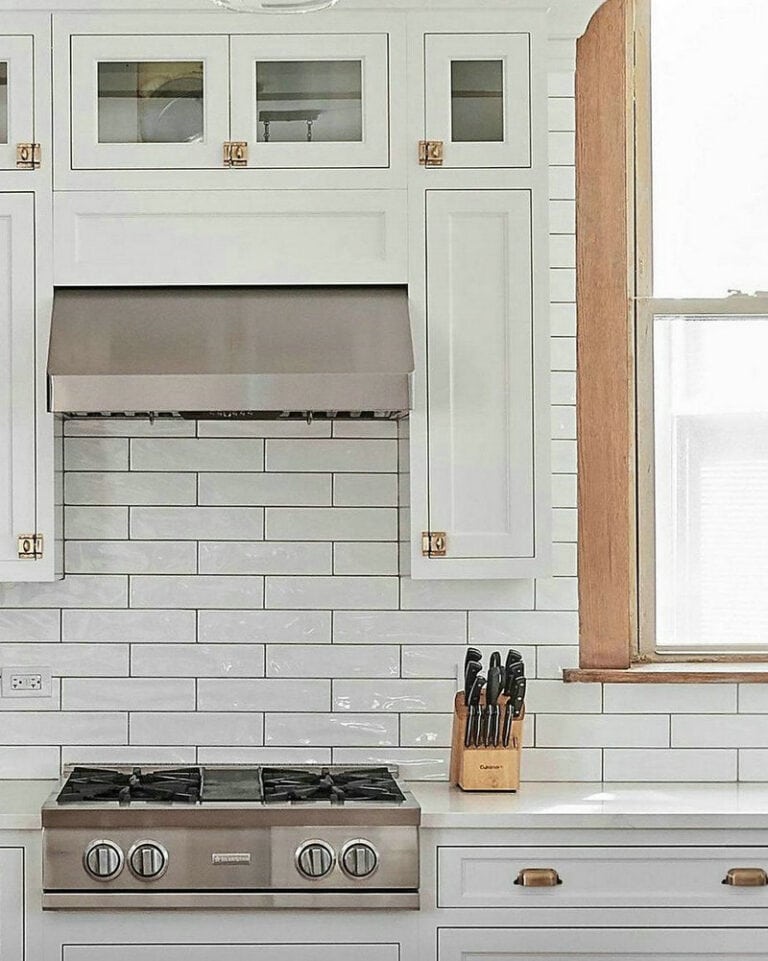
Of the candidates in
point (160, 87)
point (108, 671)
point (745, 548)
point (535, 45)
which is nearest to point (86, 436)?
point (108, 671)

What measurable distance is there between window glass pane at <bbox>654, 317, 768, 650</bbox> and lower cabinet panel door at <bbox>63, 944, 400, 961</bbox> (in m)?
1.31

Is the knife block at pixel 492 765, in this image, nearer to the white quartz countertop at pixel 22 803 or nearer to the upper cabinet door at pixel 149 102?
the white quartz countertop at pixel 22 803

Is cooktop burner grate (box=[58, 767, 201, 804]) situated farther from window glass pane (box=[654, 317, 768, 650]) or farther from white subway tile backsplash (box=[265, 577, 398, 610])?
window glass pane (box=[654, 317, 768, 650])

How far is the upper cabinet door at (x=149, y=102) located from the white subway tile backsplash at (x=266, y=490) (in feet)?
2.82

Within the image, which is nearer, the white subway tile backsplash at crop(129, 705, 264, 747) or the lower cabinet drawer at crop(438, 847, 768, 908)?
the lower cabinet drawer at crop(438, 847, 768, 908)

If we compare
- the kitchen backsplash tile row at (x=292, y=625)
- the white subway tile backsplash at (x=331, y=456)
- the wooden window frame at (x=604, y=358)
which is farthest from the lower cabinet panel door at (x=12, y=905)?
the wooden window frame at (x=604, y=358)

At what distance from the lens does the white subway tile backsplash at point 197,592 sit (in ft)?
12.0

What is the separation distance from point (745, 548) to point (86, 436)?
1881 mm

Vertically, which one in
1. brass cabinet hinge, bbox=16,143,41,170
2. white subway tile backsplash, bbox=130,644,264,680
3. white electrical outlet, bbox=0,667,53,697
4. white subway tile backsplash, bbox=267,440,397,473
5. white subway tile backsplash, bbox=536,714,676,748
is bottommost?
white subway tile backsplash, bbox=536,714,676,748

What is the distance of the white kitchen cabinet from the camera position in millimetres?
3365

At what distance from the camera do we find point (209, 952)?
3072 millimetres

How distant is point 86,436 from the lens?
12.0 ft

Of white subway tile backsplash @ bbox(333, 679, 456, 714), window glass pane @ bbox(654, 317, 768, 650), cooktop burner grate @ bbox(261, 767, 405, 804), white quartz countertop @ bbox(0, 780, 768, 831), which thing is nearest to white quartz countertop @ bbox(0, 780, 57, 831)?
white quartz countertop @ bbox(0, 780, 768, 831)

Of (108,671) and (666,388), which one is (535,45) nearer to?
(666,388)
